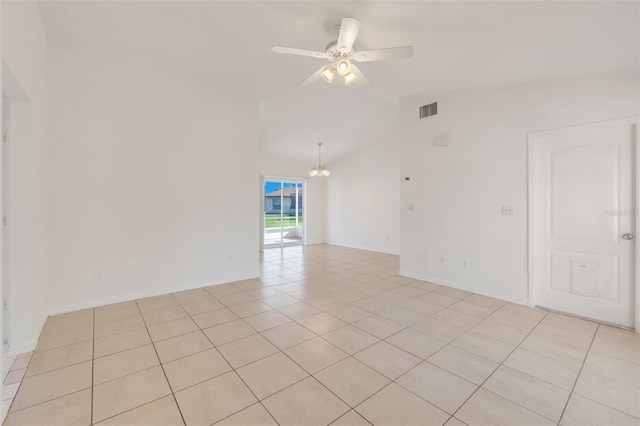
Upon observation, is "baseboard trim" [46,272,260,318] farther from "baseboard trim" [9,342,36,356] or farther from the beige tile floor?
"baseboard trim" [9,342,36,356]

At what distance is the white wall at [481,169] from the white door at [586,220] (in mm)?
162

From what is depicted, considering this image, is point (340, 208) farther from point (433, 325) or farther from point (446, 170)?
point (433, 325)

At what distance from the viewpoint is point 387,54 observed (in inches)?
97.1

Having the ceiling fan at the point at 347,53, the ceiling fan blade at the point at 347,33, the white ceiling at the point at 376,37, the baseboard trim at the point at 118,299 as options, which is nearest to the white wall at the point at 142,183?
the baseboard trim at the point at 118,299

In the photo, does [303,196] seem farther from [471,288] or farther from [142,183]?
[471,288]

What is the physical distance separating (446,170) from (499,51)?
179 cm

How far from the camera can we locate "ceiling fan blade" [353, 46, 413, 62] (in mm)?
2375

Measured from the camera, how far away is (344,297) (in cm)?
392

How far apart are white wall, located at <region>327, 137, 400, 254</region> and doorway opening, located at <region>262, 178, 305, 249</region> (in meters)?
1.02

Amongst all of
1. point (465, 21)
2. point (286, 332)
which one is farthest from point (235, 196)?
point (465, 21)

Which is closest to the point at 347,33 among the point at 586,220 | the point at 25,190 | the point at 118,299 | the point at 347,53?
the point at 347,53

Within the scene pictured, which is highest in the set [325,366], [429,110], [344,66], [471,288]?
[429,110]

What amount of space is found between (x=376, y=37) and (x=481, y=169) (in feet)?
7.91

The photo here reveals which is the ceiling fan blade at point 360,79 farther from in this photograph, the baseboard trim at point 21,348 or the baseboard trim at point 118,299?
the baseboard trim at point 21,348
